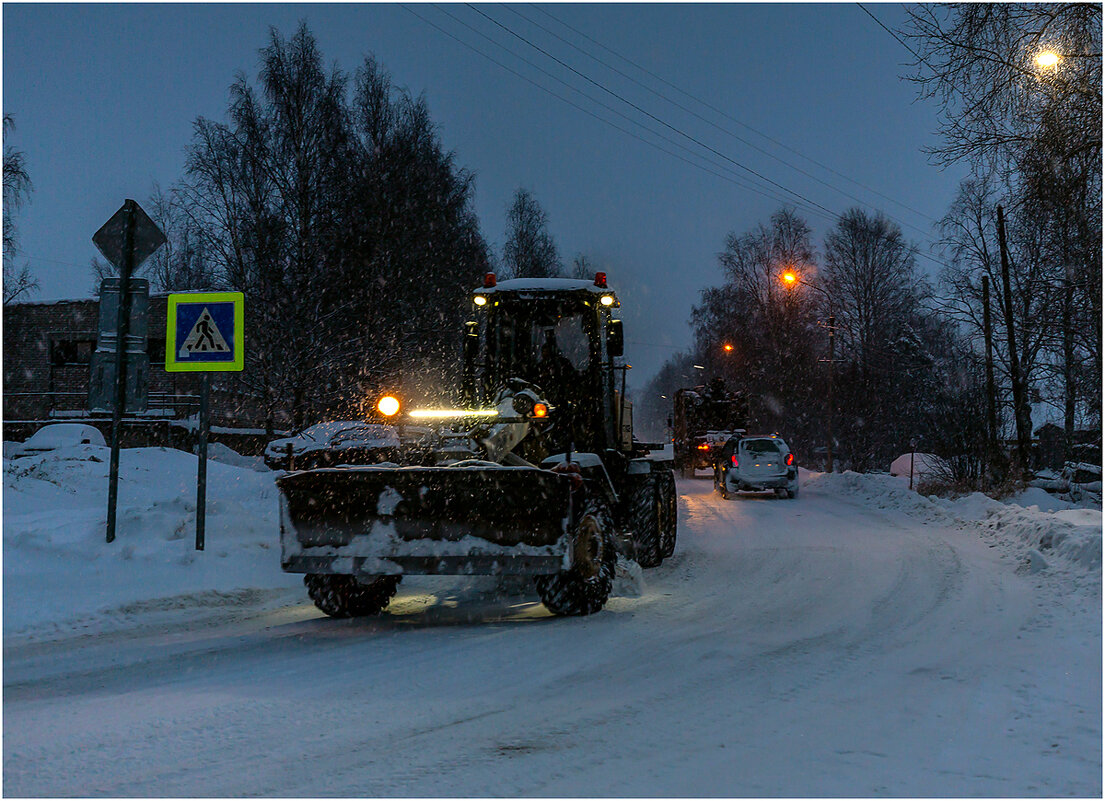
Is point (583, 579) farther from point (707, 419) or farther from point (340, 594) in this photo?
point (707, 419)

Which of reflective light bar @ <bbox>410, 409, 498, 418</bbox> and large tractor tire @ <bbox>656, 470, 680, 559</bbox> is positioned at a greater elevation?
reflective light bar @ <bbox>410, 409, 498, 418</bbox>

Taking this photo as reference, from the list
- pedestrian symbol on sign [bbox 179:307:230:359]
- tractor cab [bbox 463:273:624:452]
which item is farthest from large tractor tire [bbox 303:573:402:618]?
pedestrian symbol on sign [bbox 179:307:230:359]

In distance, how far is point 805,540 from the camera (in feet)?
42.8

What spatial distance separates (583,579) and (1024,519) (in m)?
9.04

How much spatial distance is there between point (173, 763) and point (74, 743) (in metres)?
0.61

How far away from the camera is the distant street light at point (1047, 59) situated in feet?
42.1

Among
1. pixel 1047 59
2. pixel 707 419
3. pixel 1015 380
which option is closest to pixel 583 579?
pixel 1047 59

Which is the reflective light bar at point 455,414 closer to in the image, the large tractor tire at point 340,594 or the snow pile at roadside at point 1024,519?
the large tractor tire at point 340,594

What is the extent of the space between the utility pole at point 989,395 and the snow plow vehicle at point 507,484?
18706 mm

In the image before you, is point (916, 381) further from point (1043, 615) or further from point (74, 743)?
point (74, 743)

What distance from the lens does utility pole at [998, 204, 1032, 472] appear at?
84.1ft

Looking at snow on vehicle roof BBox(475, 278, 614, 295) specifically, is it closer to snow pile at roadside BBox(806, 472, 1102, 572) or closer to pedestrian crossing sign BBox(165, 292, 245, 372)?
pedestrian crossing sign BBox(165, 292, 245, 372)

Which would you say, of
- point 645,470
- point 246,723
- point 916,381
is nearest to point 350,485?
point 246,723

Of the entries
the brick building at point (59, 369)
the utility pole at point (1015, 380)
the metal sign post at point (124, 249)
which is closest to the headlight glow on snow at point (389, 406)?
the metal sign post at point (124, 249)
